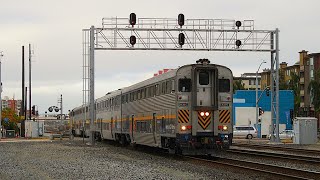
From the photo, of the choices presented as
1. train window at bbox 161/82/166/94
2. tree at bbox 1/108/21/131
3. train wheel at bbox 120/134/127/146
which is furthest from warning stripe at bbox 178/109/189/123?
tree at bbox 1/108/21/131

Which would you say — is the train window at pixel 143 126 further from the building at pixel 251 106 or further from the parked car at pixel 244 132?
the building at pixel 251 106

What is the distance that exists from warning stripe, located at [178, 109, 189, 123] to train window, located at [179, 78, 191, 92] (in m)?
0.89

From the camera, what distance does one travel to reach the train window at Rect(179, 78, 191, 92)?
24109mm

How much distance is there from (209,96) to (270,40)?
19.7 metres

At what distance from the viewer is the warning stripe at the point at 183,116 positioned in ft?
77.9

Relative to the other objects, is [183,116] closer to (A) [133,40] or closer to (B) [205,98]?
(B) [205,98]

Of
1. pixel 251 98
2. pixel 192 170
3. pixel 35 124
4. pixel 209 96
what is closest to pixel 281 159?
pixel 209 96

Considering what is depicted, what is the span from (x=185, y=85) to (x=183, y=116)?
1.32 m

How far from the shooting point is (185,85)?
24188mm

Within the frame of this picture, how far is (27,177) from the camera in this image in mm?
17734

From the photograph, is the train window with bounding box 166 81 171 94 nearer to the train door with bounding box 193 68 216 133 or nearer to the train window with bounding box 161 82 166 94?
the train window with bounding box 161 82 166 94

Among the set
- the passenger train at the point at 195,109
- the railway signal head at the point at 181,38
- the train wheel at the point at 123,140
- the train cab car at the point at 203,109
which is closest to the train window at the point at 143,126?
the passenger train at the point at 195,109

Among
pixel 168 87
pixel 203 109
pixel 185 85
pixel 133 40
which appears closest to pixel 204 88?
pixel 185 85

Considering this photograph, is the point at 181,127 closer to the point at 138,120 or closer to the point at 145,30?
the point at 138,120
